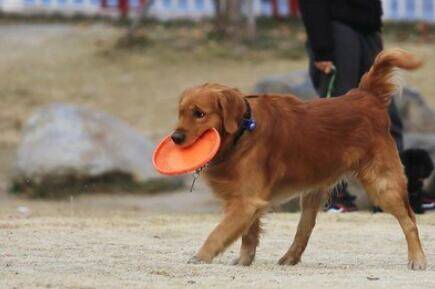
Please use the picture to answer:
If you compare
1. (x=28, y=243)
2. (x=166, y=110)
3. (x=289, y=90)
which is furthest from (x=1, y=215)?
(x=166, y=110)

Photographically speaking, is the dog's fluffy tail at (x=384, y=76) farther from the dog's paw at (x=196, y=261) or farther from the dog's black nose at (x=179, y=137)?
the dog's paw at (x=196, y=261)

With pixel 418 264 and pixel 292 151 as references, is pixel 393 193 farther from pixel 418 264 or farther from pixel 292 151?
pixel 292 151

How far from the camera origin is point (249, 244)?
826cm

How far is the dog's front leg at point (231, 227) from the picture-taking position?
784 centimetres

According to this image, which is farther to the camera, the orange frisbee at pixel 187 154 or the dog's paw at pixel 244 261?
the dog's paw at pixel 244 261

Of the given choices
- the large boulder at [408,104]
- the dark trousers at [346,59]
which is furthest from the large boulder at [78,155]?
the dark trousers at [346,59]

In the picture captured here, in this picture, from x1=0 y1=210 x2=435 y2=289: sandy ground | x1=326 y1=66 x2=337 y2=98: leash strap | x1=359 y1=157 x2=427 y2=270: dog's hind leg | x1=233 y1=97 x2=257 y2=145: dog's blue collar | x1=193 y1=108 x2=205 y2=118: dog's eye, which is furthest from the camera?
x1=326 y1=66 x2=337 y2=98: leash strap

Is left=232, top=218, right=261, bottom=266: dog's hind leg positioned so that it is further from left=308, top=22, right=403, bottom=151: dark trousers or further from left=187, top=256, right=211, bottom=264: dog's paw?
left=308, top=22, right=403, bottom=151: dark trousers

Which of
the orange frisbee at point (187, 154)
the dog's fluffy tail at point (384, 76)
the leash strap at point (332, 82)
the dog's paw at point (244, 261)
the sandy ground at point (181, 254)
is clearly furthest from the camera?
the leash strap at point (332, 82)

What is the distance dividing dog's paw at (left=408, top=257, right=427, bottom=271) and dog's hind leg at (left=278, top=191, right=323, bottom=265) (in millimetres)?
676

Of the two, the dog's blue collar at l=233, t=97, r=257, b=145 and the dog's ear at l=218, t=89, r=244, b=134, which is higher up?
the dog's ear at l=218, t=89, r=244, b=134

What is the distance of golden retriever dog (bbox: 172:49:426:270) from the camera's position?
782cm

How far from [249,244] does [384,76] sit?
1.43 meters

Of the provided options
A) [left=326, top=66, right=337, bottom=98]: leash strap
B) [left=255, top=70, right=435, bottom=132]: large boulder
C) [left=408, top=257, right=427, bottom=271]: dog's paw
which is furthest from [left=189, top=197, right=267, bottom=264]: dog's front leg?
[left=255, top=70, right=435, bottom=132]: large boulder
